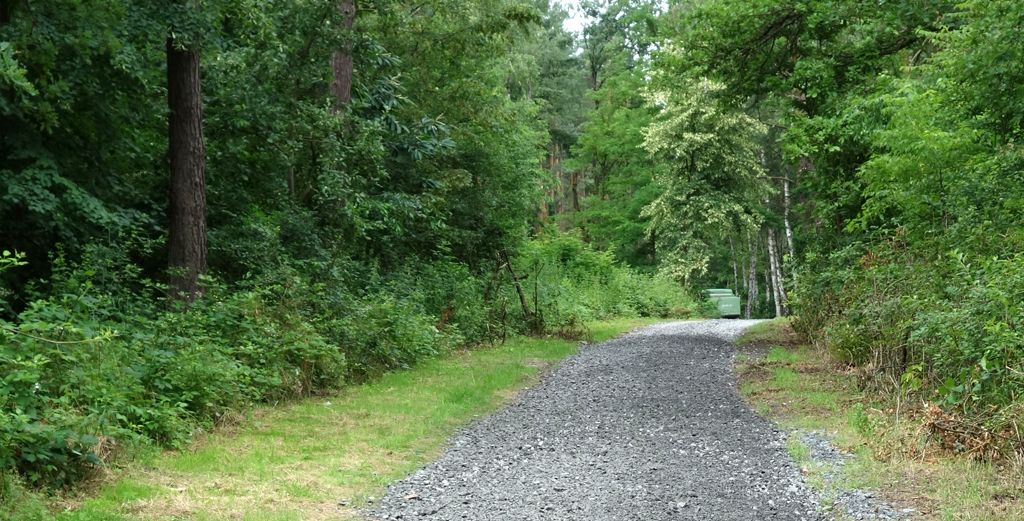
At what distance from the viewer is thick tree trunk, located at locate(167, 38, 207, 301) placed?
33.6 ft

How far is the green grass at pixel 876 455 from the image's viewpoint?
17.1 feet

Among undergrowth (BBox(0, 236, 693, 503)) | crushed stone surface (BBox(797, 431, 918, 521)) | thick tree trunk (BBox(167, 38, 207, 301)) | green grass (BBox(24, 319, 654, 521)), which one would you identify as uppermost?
thick tree trunk (BBox(167, 38, 207, 301))

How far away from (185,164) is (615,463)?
6.68 metres

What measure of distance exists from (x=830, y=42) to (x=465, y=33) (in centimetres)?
827

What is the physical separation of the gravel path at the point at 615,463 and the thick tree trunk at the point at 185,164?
4400 millimetres

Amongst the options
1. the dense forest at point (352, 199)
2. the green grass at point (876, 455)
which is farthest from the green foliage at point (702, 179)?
the green grass at point (876, 455)

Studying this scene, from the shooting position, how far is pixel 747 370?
12.9m

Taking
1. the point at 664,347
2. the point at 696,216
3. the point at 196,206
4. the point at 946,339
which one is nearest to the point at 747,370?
the point at 664,347

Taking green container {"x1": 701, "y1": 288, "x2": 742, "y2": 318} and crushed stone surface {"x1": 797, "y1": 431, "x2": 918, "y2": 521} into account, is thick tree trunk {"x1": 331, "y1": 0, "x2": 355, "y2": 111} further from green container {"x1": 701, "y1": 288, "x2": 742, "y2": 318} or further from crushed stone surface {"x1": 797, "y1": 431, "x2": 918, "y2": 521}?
green container {"x1": 701, "y1": 288, "x2": 742, "y2": 318}

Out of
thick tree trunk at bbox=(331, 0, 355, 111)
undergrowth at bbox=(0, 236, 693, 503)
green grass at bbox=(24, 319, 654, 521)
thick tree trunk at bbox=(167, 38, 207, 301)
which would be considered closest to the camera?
green grass at bbox=(24, 319, 654, 521)

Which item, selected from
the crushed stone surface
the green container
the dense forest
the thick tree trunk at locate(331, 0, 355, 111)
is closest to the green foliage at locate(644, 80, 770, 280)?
the green container

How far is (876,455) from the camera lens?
21.6 feet

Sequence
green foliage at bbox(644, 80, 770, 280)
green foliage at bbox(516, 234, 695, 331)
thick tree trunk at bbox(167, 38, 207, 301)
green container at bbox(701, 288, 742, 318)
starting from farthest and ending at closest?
green container at bbox(701, 288, 742, 318), green foliage at bbox(644, 80, 770, 280), green foliage at bbox(516, 234, 695, 331), thick tree trunk at bbox(167, 38, 207, 301)

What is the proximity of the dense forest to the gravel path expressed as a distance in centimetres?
166
